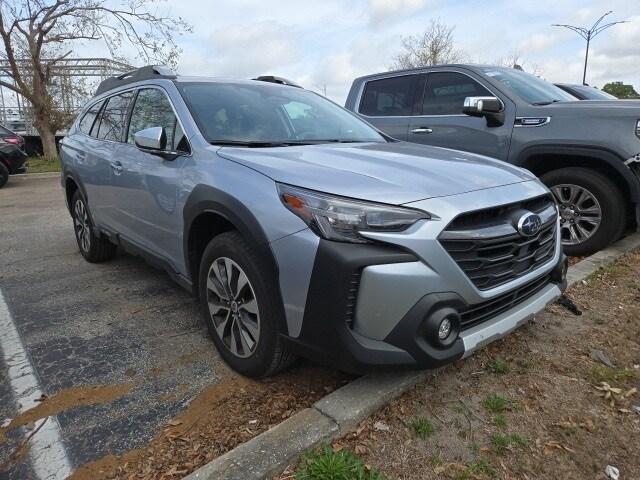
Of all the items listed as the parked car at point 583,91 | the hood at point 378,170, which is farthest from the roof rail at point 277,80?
the parked car at point 583,91

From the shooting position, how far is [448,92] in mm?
5465

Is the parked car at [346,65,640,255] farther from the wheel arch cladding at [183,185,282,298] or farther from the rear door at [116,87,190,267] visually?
the wheel arch cladding at [183,185,282,298]

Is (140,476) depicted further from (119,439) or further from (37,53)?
(37,53)

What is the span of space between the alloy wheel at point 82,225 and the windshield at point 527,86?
4.38m

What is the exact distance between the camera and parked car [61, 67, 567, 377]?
6.63 ft

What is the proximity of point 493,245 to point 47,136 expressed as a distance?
19925 mm

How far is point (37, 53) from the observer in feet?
56.6

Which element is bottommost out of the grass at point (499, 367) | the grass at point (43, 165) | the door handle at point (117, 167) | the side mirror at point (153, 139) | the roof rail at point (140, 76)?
the grass at point (43, 165)

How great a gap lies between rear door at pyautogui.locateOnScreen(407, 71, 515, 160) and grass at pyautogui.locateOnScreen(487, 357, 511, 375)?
8.99 feet

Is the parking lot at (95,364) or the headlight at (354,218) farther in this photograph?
the parking lot at (95,364)

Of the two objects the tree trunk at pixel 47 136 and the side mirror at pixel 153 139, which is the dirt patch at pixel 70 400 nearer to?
the side mirror at pixel 153 139

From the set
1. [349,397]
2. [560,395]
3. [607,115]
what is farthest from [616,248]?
[349,397]

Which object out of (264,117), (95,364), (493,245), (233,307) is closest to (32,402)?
(95,364)

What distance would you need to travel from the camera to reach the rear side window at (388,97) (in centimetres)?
586
